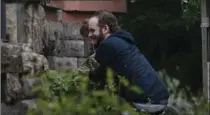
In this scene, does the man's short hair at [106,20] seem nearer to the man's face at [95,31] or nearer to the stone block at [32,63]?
the man's face at [95,31]

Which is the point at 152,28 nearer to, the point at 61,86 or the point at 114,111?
the point at 61,86

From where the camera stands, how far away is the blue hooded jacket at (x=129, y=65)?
131 inches

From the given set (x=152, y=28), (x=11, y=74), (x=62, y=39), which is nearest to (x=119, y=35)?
(x=11, y=74)

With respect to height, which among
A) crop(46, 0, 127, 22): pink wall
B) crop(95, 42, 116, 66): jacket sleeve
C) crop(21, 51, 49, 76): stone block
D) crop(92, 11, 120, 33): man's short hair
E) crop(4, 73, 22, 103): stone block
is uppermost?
crop(46, 0, 127, 22): pink wall

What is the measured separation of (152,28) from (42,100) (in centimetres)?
703

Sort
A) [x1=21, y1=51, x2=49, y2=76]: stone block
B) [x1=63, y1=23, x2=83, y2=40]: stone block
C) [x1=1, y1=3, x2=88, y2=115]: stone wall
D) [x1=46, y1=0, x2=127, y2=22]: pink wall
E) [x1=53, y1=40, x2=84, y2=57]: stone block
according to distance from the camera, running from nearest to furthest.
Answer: [x1=1, y1=3, x2=88, y2=115]: stone wall
[x1=21, y1=51, x2=49, y2=76]: stone block
[x1=53, y1=40, x2=84, y2=57]: stone block
[x1=63, y1=23, x2=83, y2=40]: stone block
[x1=46, y1=0, x2=127, y2=22]: pink wall

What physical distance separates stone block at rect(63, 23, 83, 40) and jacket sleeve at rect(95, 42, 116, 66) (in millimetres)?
4408

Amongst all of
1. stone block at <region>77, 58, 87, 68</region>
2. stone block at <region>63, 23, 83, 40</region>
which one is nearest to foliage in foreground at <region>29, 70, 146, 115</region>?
stone block at <region>77, 58, 87, 68</region>

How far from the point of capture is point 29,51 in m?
4.93

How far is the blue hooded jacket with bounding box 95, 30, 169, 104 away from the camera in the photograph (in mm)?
3330

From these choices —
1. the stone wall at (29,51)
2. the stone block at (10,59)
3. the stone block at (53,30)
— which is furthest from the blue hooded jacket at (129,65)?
the stone block at (53,30)

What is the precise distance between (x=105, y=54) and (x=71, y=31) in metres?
4.62

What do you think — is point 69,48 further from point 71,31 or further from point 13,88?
point 13,88

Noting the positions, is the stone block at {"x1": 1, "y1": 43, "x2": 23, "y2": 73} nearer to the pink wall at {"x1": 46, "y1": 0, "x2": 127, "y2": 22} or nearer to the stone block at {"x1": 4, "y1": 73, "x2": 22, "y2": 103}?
the stone block at {"x1": 4, "y1": 73, "x2": 22, "y2": 103}
